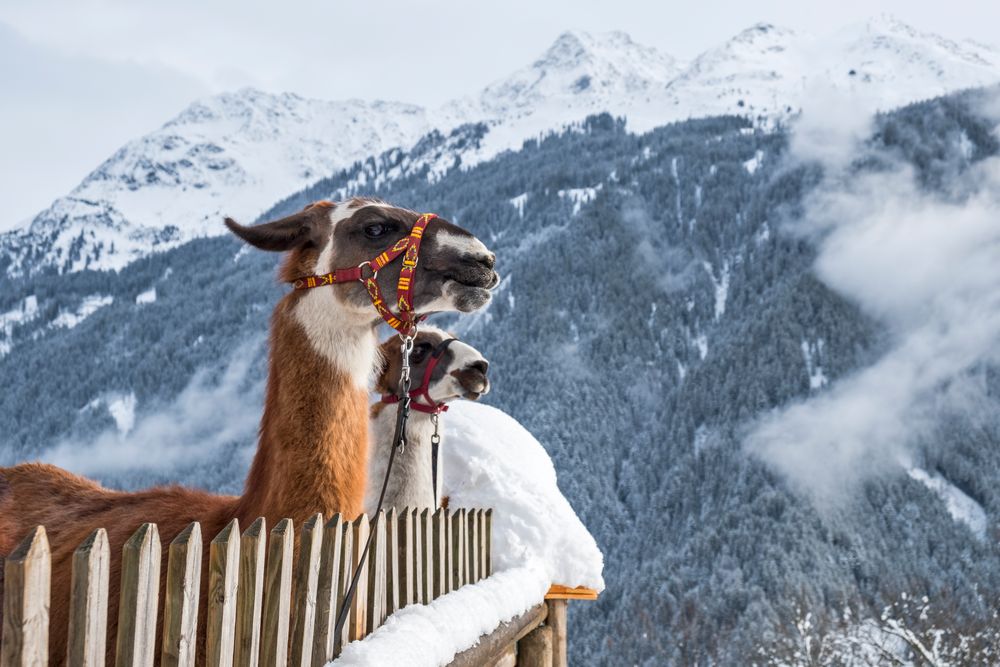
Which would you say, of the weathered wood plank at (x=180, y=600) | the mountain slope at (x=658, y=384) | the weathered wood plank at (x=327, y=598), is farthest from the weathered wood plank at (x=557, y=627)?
the mountain slope at (x=658, y=384)

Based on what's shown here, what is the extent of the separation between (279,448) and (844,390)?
417 ft

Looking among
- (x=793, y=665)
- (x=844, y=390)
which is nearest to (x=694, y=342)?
(x=844, y=390)

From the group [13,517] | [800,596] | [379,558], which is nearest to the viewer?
[379,558]

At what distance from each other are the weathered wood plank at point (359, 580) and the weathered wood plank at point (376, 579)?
82 millimetres

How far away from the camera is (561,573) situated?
4.71 meters

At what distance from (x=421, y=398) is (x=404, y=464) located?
19.8 inches

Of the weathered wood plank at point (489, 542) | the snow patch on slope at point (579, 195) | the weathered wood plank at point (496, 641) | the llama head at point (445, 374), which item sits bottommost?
the weathered wood plank at point (496, 641)

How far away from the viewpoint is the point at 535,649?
497 cm

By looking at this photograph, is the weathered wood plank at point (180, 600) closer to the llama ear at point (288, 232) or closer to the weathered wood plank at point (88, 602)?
the weathered wood plank at point (88, 602)

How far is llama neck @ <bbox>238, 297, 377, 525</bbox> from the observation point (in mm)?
2770

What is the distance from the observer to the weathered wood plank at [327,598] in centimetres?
232

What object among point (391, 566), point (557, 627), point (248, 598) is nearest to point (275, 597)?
point (248, 598)

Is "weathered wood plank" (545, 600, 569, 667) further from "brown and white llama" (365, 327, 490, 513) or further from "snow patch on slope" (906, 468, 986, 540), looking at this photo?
"snow patch on slope" (906, 468, 986, 540)

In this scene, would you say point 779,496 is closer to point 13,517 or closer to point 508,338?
point 508,338
